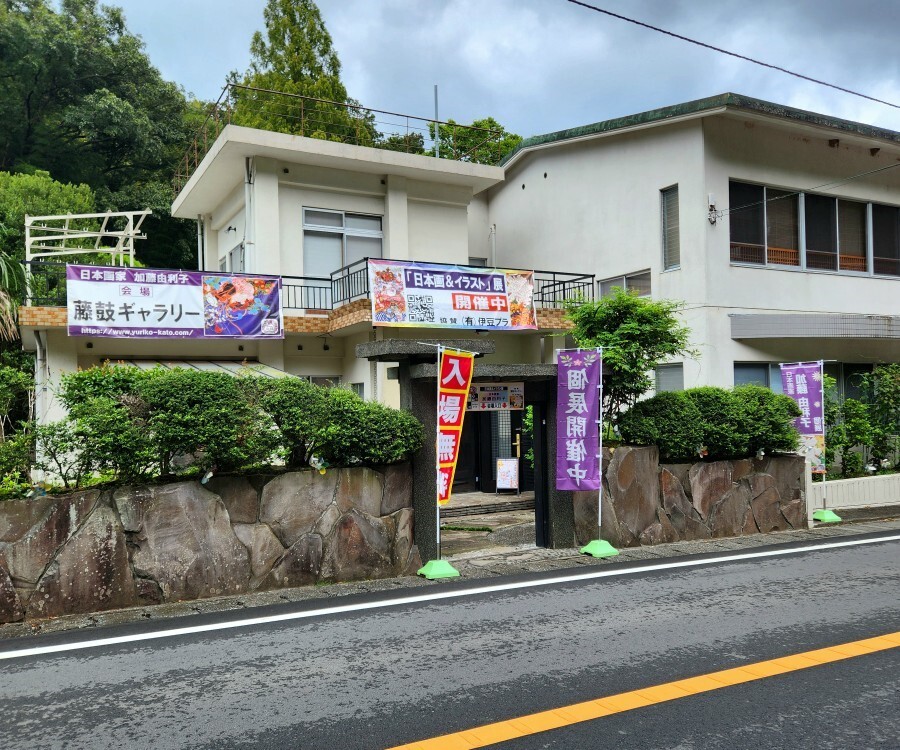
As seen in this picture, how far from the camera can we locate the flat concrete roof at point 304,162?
15.7 metres

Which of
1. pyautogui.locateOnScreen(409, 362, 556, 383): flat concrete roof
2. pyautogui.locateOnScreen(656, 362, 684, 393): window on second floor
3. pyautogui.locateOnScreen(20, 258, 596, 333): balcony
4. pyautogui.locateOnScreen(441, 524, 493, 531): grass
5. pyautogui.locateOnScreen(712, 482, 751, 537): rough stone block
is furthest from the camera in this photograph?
pyautogui.locateOnScreen(656, 362, 684, 393): window on second floor

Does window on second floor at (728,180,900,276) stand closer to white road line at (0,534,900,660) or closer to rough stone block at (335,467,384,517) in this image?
white road line at (0,534,900,660)

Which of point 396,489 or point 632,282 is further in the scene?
point 632,282

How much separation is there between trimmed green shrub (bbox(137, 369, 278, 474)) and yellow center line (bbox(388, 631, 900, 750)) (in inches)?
172

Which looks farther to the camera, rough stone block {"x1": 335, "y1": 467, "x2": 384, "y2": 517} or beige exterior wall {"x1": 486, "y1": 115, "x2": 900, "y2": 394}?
beige exterior wall {"x1": 486, "y1": 115, "x2": 900, "y2": 394}

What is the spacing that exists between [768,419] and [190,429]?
862 centimetres

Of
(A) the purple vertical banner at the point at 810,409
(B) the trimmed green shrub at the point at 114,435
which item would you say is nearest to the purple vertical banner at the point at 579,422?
(A) the purple vertical banner at the point at 810,409

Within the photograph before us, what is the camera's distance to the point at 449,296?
1503cm

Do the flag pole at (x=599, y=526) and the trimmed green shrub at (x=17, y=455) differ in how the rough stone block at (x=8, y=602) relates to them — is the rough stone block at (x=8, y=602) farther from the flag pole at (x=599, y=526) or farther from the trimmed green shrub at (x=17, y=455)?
the flag pole at (x=599, y=526)

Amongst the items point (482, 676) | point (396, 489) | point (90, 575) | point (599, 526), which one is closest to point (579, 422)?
point (599, 526)

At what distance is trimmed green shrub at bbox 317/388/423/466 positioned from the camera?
27.4 feet

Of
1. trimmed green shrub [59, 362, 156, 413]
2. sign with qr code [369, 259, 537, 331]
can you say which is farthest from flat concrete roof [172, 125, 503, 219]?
trimmed green shrub [59, 362, 156, 413]

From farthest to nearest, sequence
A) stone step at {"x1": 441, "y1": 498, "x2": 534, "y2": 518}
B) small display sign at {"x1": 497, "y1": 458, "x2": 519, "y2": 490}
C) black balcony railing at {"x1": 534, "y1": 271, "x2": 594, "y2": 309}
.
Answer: black balcony railing at {"x1": 534, "y1": 271, "x2": 594, "y2": 309} → small display sign at {"x1": 497, "y1": 458, "x2": 519, "y2": 490} → stone step at {"x1": 441, "y1": 498, "x2": 534, "y2": 518}

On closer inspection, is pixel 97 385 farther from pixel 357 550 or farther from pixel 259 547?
pixel 357 550
